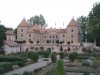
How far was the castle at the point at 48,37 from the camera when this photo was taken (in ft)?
272

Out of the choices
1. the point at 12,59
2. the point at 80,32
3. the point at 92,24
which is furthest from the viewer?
the point at 80,32

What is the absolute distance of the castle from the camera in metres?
82.9

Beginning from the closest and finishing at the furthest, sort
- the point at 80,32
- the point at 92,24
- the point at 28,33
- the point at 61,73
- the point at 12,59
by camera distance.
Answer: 1. the point at 61,73
2. the point at 12,59
3. the point at 92,24
4. the point at 28,33
5. the point at 80,32

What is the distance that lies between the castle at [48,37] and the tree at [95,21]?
7.09m

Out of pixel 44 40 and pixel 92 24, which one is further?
pixel 44 40

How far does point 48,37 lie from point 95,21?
1716 cm

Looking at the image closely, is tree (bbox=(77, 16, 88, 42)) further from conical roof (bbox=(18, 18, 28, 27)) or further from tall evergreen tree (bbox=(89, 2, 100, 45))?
conical roof (bbox=(18, 18, 28, 27))

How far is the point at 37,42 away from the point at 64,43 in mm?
7250

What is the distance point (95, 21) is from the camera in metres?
77.1

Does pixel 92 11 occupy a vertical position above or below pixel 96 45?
above

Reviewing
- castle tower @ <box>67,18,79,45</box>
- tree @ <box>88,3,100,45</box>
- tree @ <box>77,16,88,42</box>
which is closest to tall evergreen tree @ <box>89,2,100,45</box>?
tree @ <box>88,3,100,45</box>

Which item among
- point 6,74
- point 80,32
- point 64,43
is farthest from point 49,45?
point 6,74

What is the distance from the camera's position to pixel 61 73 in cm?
2228

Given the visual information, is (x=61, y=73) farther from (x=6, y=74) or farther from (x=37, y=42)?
(x=37, y=42)
